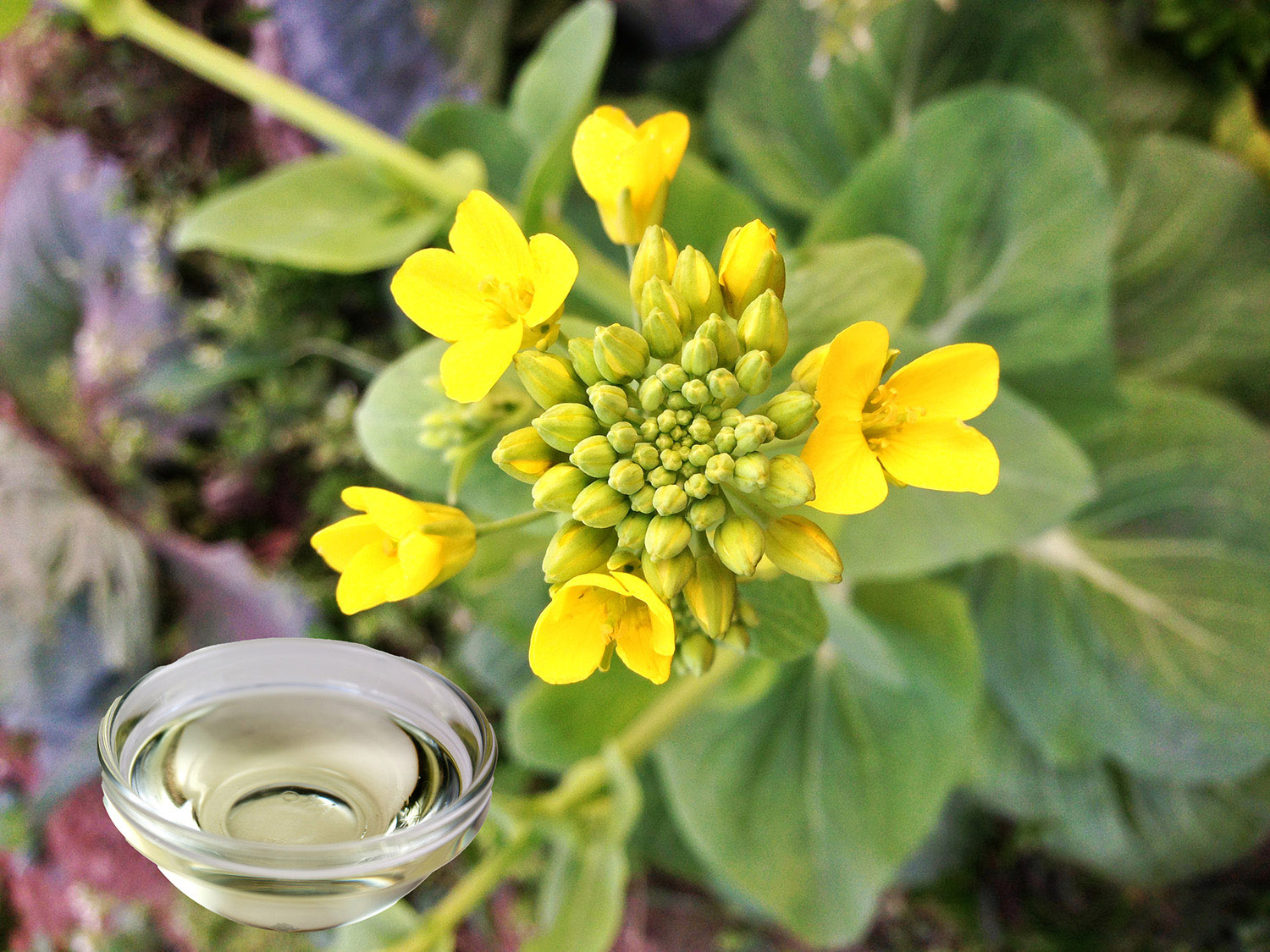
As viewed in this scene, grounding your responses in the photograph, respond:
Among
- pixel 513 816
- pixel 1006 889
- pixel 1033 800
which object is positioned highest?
pixel 513 816

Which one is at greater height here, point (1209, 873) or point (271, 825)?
point (271, 825)

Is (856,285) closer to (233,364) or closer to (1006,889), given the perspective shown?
(233,364)

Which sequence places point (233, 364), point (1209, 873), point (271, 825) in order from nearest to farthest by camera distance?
point (271, 825) < point (233, 364) < point (1209, 873)

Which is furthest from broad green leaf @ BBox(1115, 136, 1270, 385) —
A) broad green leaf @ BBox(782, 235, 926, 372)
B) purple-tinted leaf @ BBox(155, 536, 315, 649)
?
purple-tinted leaf @ BBox(155, 536, 315, 649)

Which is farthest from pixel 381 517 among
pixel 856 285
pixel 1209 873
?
pixel 1209 873

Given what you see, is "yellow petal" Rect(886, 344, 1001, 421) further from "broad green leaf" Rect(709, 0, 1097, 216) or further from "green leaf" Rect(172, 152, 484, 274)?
"broad green leaf" Rect(709, 0, 1097, 216)

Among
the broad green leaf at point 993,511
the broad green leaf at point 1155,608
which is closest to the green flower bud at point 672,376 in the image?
the broad green leaf at point 993,511

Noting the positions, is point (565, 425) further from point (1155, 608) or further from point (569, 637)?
point (1155, 608)

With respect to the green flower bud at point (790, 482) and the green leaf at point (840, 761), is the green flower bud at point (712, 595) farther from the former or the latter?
the green leaf at point (840, 761)
